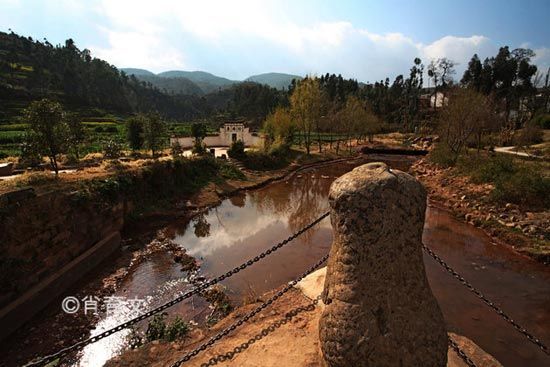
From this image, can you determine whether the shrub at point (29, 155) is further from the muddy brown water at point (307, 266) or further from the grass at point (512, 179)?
the grass at point (512, 179)

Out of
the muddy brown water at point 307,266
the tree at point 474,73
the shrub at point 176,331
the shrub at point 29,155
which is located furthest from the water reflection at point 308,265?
the tree at point 474,73

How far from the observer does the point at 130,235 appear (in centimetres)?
1748

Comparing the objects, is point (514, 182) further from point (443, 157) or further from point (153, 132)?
point (153, 132)

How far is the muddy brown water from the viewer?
9.60 meters

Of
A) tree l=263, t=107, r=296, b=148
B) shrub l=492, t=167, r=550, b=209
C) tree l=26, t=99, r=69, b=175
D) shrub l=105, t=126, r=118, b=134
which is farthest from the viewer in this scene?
shrub l=105, t=126, r=118, b=134

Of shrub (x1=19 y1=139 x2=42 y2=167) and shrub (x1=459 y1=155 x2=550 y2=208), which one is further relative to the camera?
shrub (x1=459 y1=155 x2=550 y2=208)

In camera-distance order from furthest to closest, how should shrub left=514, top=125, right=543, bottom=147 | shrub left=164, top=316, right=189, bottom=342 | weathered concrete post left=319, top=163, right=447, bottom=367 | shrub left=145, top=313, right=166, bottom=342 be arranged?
shrub left=514, top=125, right=543, bottom=147 < shrub left=145, top=313, right=166, bottom=342 < shrub left=164, top=316, right=189, bottom=342 < weathered concrete post left=319, top=163, right=447, bottom=367

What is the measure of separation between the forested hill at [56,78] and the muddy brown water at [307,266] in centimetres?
5468

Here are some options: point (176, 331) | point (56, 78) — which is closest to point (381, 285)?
point (176, 331)

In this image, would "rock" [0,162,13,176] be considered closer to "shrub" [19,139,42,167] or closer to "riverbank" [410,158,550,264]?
"shrub" [19,139,42,167]

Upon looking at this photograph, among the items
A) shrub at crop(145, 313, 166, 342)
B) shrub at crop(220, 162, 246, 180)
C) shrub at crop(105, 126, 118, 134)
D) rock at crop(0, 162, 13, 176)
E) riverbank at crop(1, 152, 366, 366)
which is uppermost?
shrub at crop(105, 126, 118, 134)

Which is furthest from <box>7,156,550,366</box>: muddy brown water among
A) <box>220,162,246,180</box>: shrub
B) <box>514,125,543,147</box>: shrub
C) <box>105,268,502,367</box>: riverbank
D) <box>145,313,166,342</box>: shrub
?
<box>514,125,543,147</box>: shrub

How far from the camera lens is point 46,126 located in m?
17.0

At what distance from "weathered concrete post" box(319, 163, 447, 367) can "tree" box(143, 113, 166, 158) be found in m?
25.1
